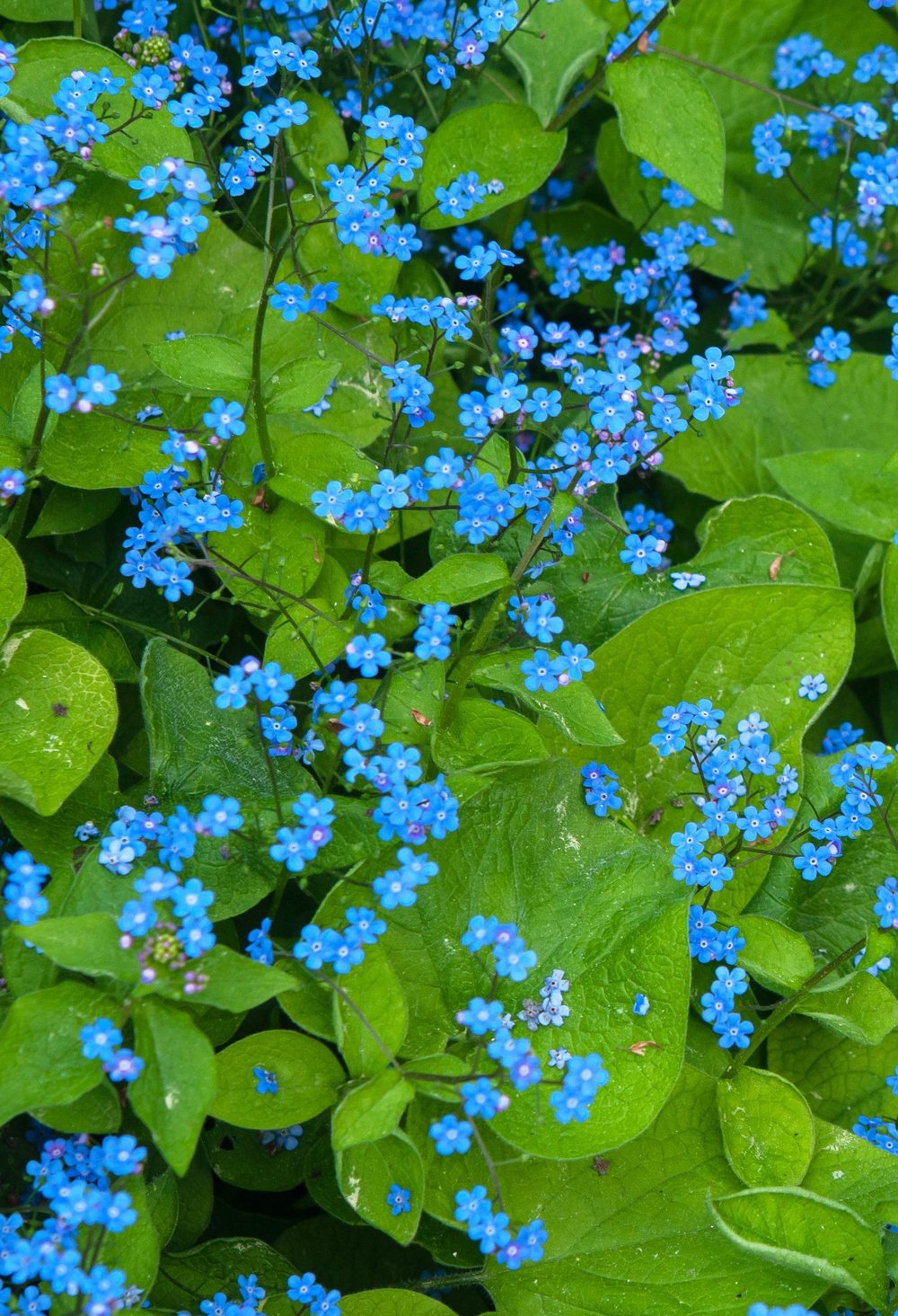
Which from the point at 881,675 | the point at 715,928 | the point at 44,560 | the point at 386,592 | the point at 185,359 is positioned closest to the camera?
the point at 185,359

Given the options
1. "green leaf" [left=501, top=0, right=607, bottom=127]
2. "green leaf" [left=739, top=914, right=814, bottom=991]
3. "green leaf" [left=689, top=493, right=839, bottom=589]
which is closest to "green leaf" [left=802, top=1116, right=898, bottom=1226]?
"green leaf" [left=739, top=914, right=814, bottom=991]

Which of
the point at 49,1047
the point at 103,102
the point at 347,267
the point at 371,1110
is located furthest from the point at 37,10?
the point at 371,1110

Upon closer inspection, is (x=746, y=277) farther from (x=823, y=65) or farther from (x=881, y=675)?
(x=881, y=675)

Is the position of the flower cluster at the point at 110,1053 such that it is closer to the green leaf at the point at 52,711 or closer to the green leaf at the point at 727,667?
the green leaf at the point at 52,711

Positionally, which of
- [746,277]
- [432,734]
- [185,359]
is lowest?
[432,734]

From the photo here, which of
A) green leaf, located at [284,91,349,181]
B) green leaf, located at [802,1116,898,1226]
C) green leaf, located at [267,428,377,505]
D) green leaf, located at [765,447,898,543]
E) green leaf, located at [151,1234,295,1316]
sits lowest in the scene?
green leaf, located at [151,1234,295,1316]

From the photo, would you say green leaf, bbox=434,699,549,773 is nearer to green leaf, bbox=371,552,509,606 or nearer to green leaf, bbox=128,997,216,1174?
green leaf, bbox=371,552,509,606

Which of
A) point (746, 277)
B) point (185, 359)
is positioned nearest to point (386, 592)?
point (185, 359)
